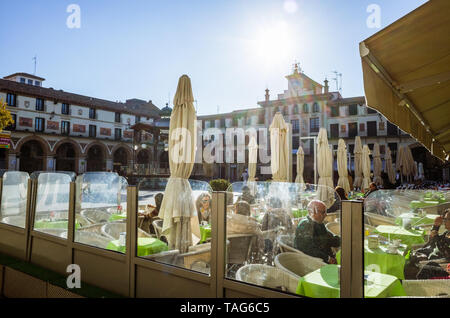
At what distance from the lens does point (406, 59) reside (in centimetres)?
261

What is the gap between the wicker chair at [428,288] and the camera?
7.13 feet

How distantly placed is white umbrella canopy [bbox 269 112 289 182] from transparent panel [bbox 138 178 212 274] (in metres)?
3.70

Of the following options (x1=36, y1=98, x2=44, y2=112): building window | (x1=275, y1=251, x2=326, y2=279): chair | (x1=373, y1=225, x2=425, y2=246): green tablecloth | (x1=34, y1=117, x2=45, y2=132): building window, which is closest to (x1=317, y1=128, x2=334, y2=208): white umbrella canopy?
(x1=373, y1=225, x2=425, y2=246): green tablecloth

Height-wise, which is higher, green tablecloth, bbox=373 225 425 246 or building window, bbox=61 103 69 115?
building window, bbox=61 103 69 115

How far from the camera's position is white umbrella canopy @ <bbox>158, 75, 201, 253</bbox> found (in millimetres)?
3836

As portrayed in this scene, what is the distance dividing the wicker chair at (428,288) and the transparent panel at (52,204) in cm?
369

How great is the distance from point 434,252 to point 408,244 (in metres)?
0.44

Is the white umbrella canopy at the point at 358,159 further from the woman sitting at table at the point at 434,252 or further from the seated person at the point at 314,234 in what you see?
the seated person at the point at 314,234

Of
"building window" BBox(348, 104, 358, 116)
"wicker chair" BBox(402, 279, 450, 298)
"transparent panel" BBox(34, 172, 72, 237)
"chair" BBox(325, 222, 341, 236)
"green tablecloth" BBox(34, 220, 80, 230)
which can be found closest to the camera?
"chair" BBox(325, 222, 341, 236)

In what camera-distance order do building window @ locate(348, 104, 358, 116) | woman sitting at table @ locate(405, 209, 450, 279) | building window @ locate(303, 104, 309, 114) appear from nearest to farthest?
woman sitting at table @ locate(405, 209, 450, 279) → building window @ locate(348, 104, 358, 116) → building window @ locate(303, 104, 309, 114)

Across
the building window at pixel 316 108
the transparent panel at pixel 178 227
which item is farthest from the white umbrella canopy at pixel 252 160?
the building window at pixel 316 108

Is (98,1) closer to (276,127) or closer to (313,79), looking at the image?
(276,127)

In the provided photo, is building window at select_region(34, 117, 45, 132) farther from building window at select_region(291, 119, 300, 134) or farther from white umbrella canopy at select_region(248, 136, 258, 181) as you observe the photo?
building window at select_region(291, 119, 300, 134)
